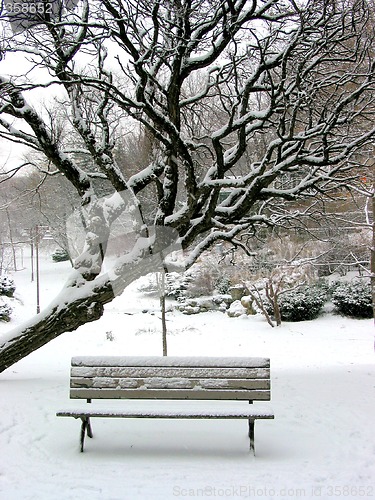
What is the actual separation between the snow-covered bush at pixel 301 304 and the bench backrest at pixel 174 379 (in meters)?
13.9

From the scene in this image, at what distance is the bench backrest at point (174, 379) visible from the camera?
4.67 meters

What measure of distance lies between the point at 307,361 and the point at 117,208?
7.74m

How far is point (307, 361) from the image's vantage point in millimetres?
12492

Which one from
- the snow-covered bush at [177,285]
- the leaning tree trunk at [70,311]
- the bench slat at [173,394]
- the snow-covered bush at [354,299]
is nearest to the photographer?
the bench slat at [173,394]

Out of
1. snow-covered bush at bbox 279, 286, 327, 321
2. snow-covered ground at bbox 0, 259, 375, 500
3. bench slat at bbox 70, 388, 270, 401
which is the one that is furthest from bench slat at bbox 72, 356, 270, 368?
snow-covered bush at bbox 279, 286, 327, 321

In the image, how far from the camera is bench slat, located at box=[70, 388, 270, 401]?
184 inches

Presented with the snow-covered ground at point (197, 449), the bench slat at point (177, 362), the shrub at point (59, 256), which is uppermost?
the shrub at point (59, 256)

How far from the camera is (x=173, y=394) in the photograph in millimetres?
4695

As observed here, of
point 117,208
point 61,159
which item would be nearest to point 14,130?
point 61,159

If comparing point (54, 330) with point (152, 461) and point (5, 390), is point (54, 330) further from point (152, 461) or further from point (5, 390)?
point (152, 461)

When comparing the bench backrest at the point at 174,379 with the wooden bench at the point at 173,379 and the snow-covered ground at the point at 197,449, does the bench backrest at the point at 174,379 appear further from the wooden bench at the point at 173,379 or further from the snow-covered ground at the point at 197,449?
the snow-covered ground at the point at 197,449

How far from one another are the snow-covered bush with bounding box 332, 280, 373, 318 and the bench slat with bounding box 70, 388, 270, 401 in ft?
46.0

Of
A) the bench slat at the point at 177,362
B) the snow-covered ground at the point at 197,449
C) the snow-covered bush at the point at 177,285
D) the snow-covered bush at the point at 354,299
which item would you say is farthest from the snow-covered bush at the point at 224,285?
the bench slat at the point at 177,362

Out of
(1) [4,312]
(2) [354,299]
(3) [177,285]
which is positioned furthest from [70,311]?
(3) [177,285]
